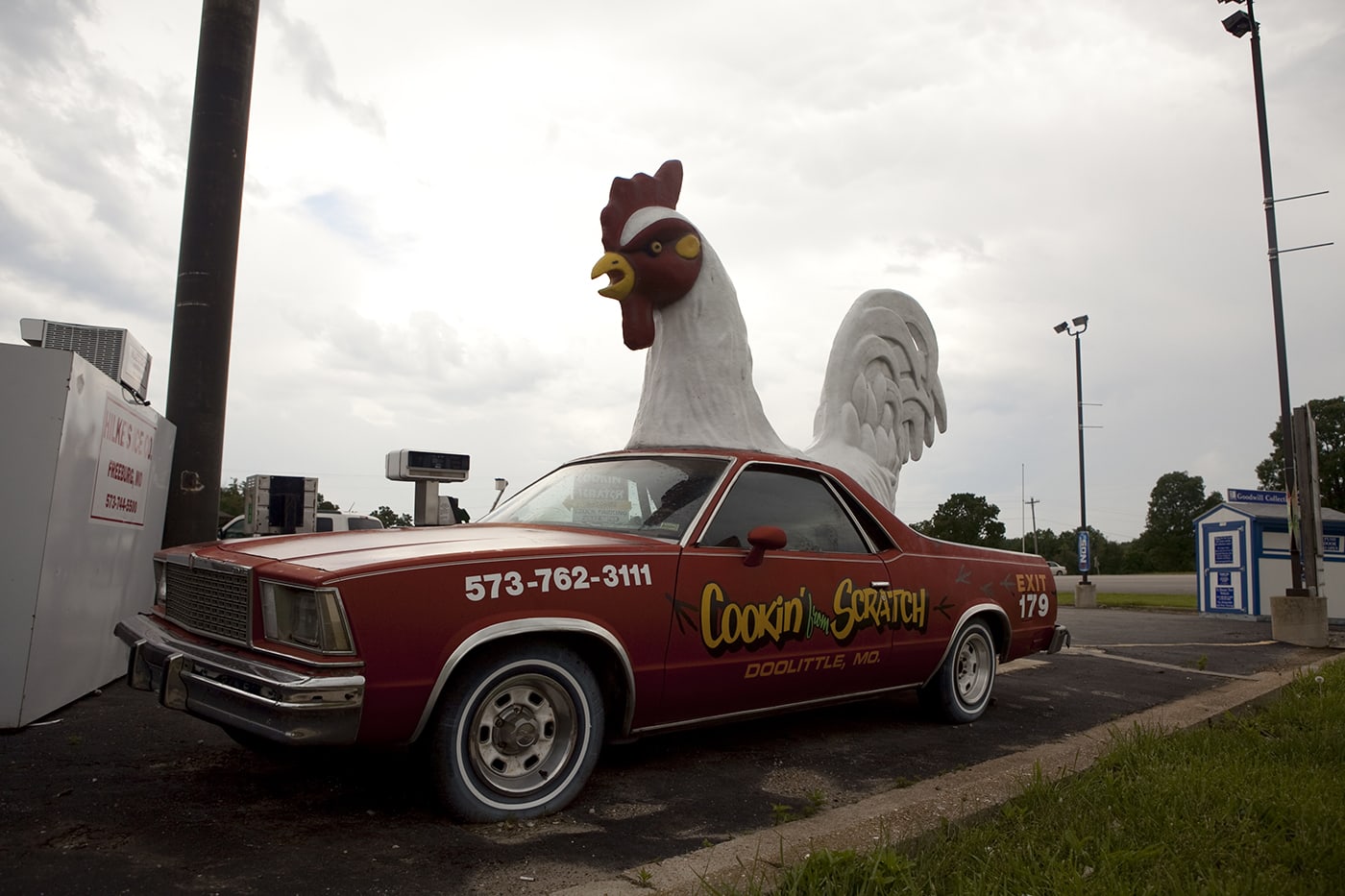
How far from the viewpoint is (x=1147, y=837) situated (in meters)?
2.74

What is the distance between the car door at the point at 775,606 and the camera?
354cm

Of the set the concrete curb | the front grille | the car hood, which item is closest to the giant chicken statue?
the car hood

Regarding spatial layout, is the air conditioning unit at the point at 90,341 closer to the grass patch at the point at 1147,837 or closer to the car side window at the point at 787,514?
the car side window at the point at 787,514

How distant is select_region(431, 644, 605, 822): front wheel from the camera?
2.88 m

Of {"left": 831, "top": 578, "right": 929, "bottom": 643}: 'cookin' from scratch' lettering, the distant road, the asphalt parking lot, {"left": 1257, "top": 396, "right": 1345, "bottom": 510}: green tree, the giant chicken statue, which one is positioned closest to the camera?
the asphalt parking lot

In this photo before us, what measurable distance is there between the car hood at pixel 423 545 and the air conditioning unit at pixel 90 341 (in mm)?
2446

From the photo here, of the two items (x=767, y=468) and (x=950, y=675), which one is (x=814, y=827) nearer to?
(x=767, y=468)

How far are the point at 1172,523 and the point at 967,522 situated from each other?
46663 mm

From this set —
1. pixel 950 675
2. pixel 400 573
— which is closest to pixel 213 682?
pixel 400 573

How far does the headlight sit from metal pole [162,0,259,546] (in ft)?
16.4

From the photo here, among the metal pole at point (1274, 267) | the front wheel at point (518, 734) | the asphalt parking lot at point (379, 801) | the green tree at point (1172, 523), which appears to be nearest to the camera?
the asphalt parking lot at point (379, 801)

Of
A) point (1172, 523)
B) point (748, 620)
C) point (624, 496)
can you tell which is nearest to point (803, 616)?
point (748, 620)

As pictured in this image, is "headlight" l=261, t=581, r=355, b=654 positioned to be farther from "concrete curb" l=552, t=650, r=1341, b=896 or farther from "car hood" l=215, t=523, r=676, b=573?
"concrete curb" l=552, t=650, r=1341, b=896

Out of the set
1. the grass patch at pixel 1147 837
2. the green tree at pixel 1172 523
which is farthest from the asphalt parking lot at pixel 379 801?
the green tree at pixel 1172 523
